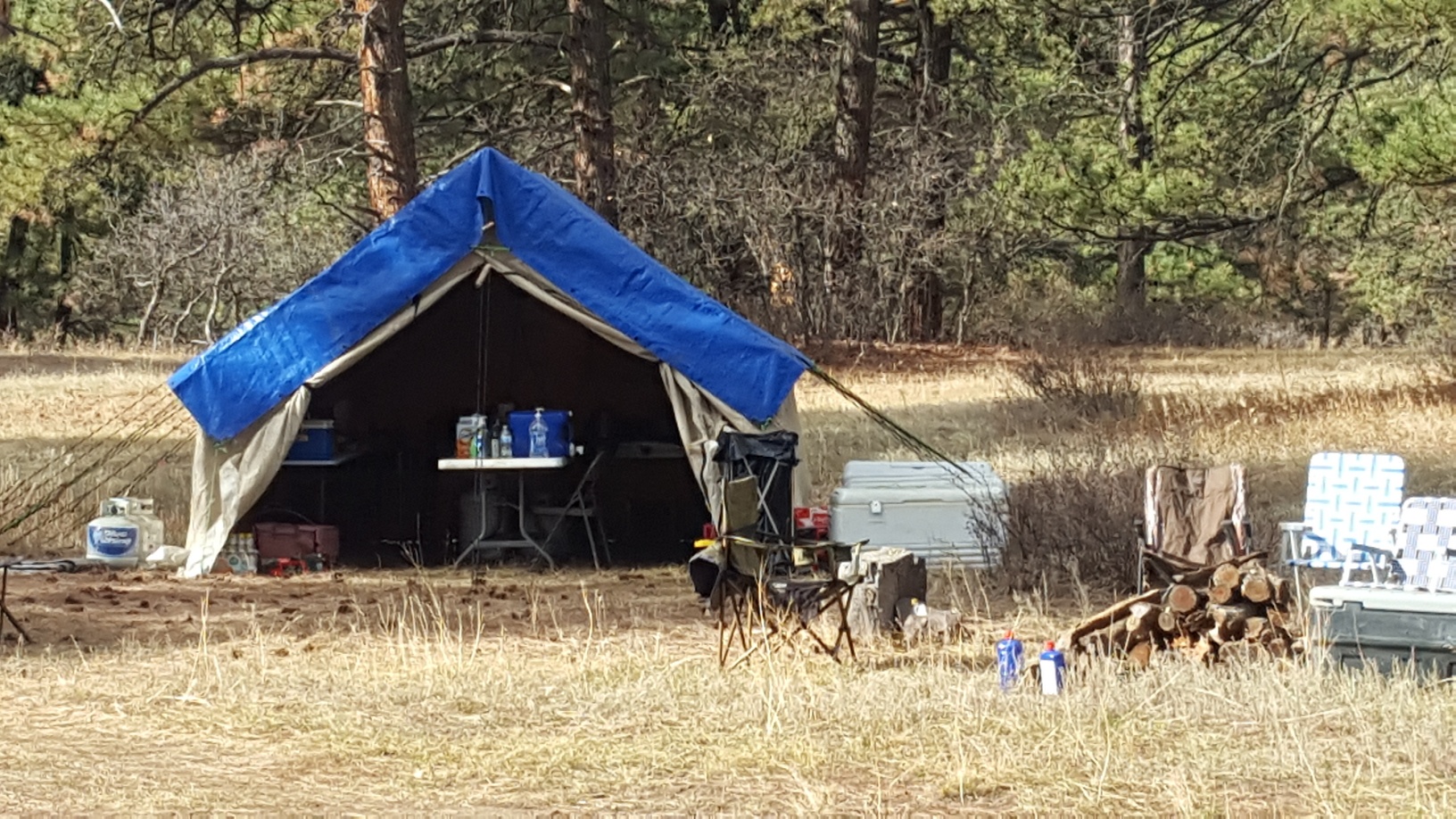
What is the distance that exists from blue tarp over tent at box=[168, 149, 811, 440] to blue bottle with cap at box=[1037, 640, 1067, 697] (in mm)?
3743

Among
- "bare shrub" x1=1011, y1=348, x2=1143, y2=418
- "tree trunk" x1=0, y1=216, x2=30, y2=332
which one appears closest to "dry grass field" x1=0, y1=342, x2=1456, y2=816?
"bare shrub" x1=1011, y1=348, x2=1143, y2=418

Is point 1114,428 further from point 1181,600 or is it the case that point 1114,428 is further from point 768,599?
point 1181,600

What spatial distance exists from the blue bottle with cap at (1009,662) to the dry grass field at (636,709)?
2.9 inches

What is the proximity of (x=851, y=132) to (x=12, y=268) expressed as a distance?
17629 millimetres

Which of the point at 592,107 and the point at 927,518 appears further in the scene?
the point at 592,107

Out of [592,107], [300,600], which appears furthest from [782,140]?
[300,600]

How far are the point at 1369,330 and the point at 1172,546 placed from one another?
2638 centimetres

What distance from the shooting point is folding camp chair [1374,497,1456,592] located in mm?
8070

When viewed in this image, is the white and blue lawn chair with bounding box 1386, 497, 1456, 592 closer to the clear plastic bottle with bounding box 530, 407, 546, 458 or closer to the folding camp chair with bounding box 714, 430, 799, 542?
the folding camp chair with bounding box 714, 430, 799, 542

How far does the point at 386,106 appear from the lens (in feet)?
45.7

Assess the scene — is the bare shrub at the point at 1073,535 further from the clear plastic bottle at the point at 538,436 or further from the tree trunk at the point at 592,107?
the tree trunk at the point at 592,107

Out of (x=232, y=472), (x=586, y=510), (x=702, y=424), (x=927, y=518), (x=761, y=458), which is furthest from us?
(x=586, y=510)

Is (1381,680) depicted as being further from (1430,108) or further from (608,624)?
(1430,108)

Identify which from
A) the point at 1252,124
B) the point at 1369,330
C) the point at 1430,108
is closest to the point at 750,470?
the point at 1430,108
